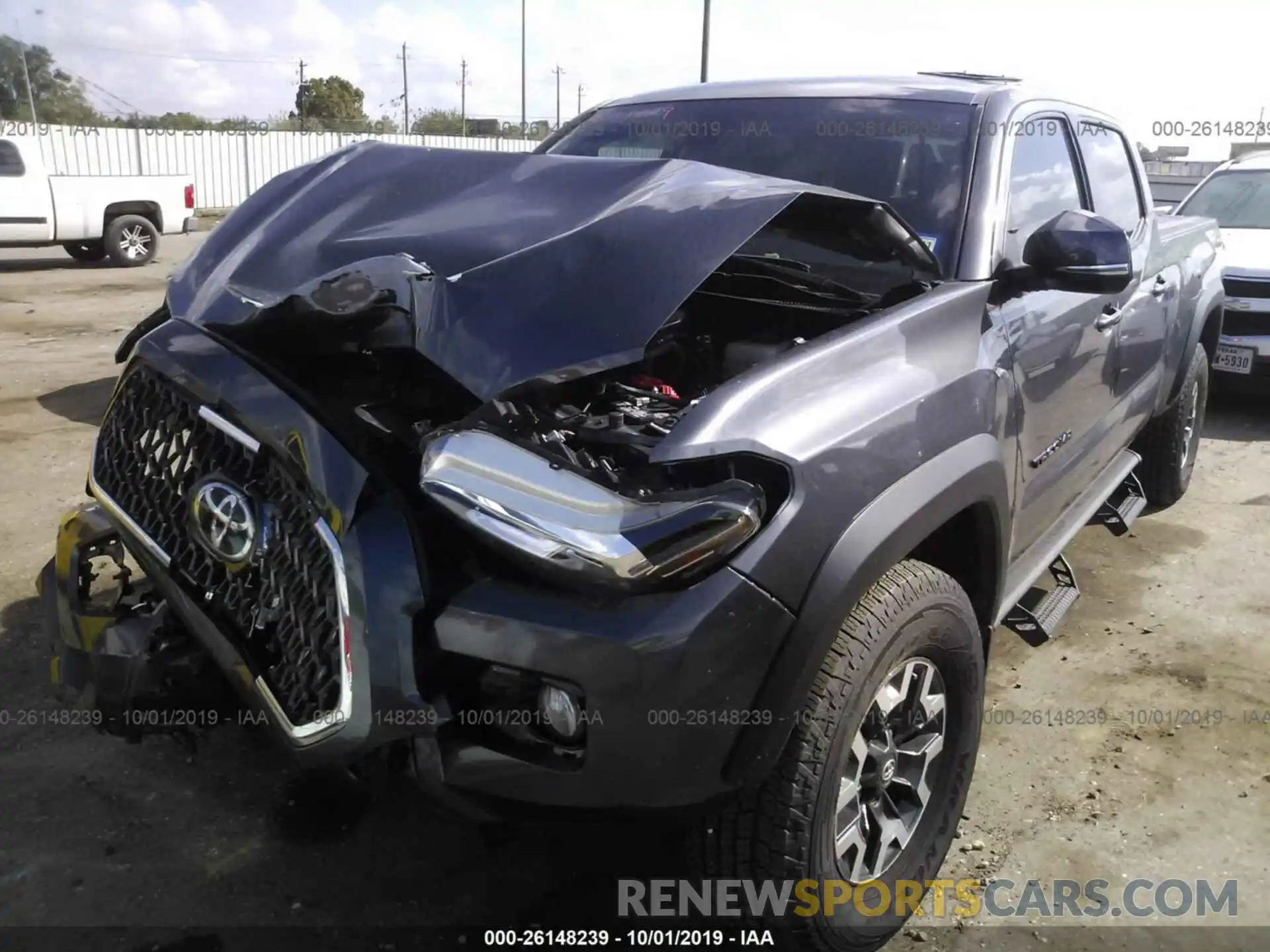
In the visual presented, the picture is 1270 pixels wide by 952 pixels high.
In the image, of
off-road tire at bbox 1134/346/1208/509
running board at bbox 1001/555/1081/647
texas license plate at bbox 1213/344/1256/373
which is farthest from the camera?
texas license plate at bbox 1213/344/1256/373

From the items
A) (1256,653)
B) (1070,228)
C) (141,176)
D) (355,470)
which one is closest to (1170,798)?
(1256,653)

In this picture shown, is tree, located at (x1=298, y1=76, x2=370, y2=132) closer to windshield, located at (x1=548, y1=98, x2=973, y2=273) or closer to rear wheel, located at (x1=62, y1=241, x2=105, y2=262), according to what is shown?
rear wheel, located at (x1=62, y1=241, x2=105, y2=262)

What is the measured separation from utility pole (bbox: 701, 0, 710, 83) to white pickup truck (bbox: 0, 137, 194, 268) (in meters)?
9.20

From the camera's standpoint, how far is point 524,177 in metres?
2.55

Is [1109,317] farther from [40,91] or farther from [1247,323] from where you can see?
[40,91]

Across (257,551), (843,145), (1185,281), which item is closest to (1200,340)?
(1185,281)

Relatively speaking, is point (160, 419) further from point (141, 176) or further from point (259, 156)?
point (259, 156)

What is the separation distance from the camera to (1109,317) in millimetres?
3490

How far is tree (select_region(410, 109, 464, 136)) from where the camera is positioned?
41922mm

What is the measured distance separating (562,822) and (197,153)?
26.3 m

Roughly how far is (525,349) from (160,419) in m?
0.84

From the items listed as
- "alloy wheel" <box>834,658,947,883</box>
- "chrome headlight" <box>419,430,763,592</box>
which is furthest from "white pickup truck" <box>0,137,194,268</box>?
"alloy wheel" <box>834,658,947,883</box>

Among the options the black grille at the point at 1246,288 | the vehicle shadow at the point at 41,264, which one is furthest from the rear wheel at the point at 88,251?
the black grille at the point at 1246,288

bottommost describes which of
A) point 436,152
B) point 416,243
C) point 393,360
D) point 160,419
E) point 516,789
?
point 516,789
